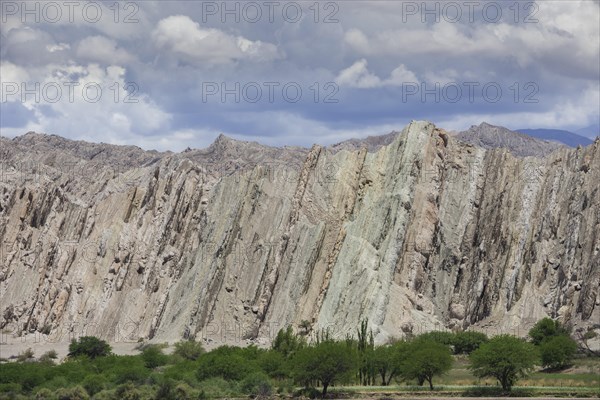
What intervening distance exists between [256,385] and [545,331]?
2879 cm

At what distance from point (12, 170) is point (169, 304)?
78262 mm

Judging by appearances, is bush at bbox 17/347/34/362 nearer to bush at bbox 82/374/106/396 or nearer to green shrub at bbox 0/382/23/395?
green shrub at bbox 0/382/23/395

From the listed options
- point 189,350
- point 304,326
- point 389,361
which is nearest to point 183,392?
point 389,361

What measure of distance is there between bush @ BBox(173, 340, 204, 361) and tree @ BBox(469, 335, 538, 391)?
115ft

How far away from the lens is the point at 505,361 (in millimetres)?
67062

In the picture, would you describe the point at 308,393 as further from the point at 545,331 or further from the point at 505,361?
the point at 545,331

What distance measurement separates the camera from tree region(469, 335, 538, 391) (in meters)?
66.8

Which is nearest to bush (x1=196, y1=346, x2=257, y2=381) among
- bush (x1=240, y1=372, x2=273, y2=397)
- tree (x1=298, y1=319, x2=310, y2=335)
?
bush (x1=240, y1=372, x2=273, y2=397)

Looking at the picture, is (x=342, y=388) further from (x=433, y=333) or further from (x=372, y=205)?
(x=372, y=205)

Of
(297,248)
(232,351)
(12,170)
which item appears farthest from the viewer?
(12,170)

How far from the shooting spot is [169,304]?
402 ft

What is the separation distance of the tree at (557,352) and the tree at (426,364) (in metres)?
9.38

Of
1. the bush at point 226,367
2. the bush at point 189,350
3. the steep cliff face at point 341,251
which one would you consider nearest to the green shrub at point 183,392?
the bush at point 226,367

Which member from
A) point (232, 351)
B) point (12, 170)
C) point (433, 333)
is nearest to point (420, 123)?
point (433, 333)
